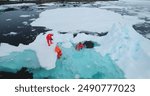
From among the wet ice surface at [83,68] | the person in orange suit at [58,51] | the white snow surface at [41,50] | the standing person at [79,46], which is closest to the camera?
the wet ice surface at [83,68]

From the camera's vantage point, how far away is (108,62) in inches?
84.0

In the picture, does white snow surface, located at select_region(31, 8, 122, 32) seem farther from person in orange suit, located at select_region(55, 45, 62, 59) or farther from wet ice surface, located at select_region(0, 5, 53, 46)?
person in orange suit, located at select_region(55, 45, 62, 59)

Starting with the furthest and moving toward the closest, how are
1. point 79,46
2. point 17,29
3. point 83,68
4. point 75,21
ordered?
1. point 75,21
2. point 17,29
3. point 79,46
4. point 83,68

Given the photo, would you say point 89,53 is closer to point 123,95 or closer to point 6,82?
point 123,95

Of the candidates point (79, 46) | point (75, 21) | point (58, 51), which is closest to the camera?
point (58, 51)

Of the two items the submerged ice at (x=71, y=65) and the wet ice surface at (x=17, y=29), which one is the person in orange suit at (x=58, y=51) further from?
the wet ice surface at (x=17, y=29)

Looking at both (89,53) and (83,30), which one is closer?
(89,53)

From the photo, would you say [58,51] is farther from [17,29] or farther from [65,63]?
[17,29]

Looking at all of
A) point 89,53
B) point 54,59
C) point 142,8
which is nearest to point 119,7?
point 142,8

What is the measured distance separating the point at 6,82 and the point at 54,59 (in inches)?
20.6

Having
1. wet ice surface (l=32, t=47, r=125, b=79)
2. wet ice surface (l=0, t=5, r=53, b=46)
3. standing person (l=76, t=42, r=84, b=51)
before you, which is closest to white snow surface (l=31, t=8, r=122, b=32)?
wet ice surface (l=0, t=5, r=53, b=46)

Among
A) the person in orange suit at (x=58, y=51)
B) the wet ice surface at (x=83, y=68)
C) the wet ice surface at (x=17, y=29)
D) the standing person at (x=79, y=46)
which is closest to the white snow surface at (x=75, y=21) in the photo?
the wet ice surface at (x=17, y=29)

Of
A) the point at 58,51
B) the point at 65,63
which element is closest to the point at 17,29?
the point at 58,51

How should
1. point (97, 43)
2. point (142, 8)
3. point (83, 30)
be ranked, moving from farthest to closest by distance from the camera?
point (142, 8) < point (83, 30) < point (97, 43)
